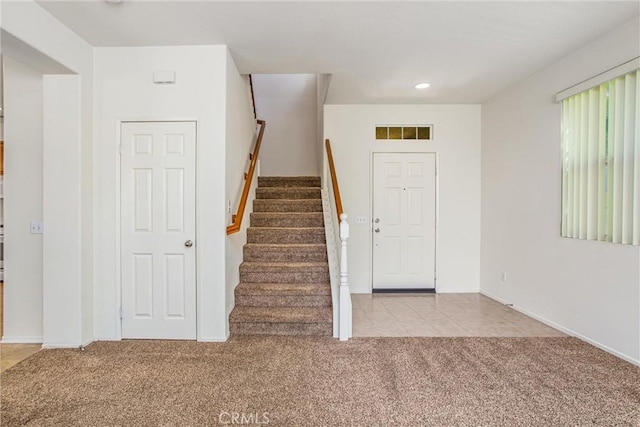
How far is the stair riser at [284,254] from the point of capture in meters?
3.82

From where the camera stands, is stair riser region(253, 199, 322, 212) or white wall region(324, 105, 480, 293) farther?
white wall region(324, 105, 480, 293)

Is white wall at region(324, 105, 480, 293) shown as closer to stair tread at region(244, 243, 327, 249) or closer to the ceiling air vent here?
A: the ceiling air vent

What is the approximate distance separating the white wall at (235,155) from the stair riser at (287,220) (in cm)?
17

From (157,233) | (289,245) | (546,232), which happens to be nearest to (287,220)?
(289,245)

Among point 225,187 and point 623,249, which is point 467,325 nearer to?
point 623,249

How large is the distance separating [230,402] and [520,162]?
3.96 m

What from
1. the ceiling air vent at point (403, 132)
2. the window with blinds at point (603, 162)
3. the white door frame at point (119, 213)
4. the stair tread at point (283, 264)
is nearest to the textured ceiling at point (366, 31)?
the window with blinds at point (603, 162)

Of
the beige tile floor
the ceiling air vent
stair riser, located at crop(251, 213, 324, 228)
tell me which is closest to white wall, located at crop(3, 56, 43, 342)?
stair riser, located at crop(251, 213, 324, 228)

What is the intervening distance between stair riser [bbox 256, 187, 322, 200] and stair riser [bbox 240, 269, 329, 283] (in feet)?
4.83

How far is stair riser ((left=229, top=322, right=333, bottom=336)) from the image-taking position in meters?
3.13

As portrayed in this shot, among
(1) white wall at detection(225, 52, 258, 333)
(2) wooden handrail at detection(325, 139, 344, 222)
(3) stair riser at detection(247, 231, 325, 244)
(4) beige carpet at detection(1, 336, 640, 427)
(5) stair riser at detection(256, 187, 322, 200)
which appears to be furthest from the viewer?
(5) stair riser at detection(256, 187, 322, 200)

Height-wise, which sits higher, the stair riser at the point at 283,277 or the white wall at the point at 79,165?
the white wall at the point at 79,165

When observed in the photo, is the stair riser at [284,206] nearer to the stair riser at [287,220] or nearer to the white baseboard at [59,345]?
the stair riser at [287,220]

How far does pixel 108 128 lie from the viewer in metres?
3.00
